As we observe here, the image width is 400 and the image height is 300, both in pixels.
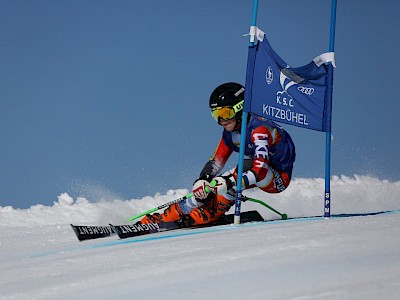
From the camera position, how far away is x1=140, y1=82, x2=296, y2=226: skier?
18.2 ft

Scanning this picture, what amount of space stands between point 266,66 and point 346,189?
186 inches

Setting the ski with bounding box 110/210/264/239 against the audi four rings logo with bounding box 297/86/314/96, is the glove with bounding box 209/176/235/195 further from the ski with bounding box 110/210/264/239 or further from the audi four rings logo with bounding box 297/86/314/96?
the audi four rings logo with bounding box 297/86/314/96

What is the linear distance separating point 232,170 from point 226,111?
2.12 ft

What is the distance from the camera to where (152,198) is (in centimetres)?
924

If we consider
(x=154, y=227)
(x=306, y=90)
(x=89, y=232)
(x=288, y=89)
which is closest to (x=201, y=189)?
(x=154, y=227)

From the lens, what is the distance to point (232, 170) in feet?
19.9

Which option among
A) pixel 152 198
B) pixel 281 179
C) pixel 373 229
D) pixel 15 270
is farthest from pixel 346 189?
pixel 15 270

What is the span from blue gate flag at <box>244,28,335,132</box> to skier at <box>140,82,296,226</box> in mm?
358

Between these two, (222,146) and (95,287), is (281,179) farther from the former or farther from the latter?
(95,287)

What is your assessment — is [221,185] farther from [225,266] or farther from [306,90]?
[225,266]

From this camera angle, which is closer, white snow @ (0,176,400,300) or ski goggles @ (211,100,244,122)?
white snow @ (0,176,400,300)

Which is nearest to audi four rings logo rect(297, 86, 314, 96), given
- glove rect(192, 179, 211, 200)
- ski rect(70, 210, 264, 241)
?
glove rect(192, 179, 211, 200)

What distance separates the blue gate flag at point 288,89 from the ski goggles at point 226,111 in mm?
548

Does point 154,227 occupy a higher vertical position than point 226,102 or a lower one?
lower
